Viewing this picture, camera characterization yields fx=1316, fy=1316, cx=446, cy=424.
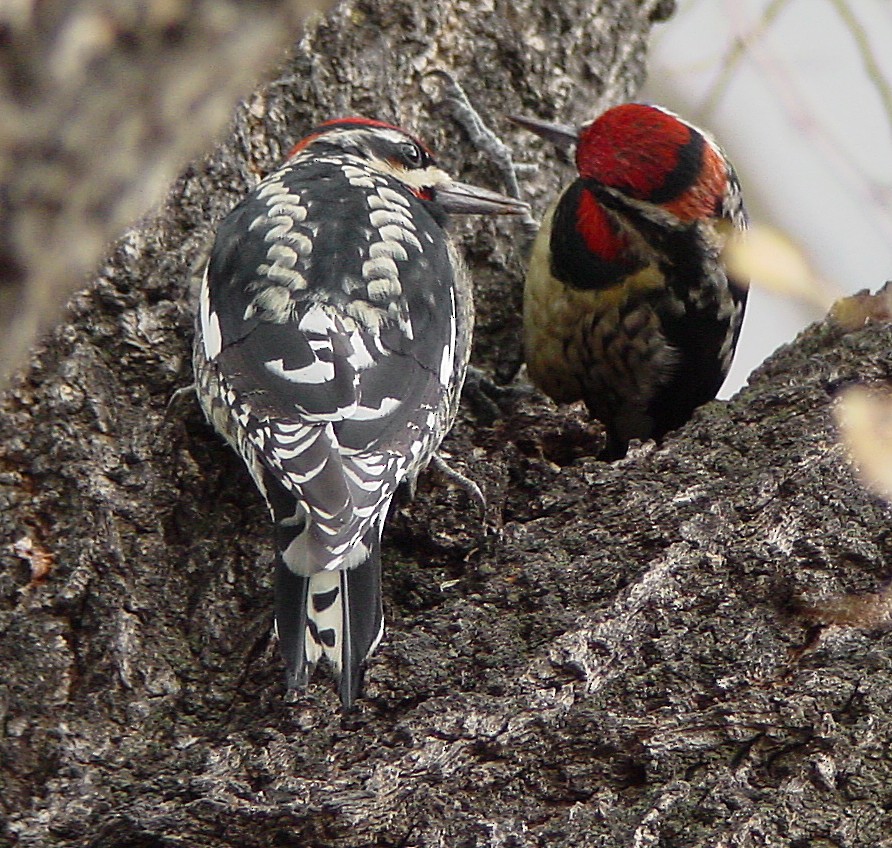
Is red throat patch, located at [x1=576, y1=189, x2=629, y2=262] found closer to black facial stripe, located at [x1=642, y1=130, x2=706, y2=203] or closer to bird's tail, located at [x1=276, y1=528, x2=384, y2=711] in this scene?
black facial stripe, located at [x1=642, y1=130, x2=706, y2=203]

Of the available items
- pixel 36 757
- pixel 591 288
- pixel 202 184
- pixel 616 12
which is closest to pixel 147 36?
pixel 36 757

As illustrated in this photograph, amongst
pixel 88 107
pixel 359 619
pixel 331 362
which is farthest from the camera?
pixel 331 362

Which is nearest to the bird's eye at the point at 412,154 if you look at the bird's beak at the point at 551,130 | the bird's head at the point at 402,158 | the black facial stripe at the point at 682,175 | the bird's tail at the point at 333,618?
the bird's head at the point at 402,158

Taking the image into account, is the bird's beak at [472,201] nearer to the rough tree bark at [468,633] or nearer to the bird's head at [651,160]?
the bird's head at [651,160]

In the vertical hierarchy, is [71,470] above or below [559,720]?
above

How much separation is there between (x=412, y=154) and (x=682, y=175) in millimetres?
645

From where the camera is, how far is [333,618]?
2031 mm

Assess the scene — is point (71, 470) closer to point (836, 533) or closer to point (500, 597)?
point (500, 597)

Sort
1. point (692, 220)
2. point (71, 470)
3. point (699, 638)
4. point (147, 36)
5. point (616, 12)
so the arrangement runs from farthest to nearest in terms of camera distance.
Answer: point (616, 12) → point (692, 220) → point (71, 470) → point (699, 638) → point (147, 36)

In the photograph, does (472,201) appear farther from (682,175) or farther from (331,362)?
(331,362)

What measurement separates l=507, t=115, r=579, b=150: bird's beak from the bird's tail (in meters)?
1.41

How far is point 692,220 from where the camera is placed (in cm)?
312

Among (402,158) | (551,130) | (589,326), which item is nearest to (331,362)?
(402,158)

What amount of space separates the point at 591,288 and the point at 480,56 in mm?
618
